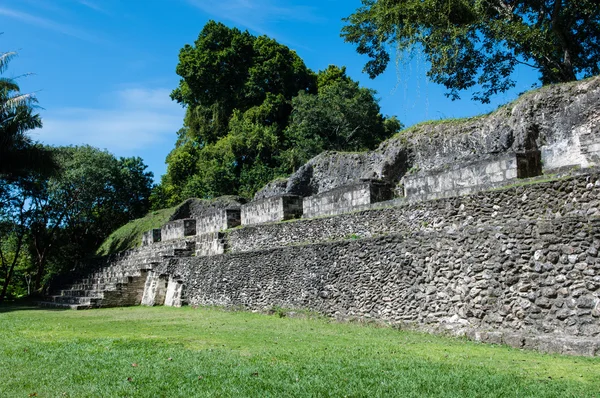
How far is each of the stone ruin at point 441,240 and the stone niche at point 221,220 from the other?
0.05 metres

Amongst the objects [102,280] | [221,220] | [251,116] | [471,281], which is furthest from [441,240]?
[251,116]

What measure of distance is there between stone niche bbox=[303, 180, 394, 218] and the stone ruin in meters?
0.04

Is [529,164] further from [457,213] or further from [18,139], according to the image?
[18,139]

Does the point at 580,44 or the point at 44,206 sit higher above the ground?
the point at 580,44

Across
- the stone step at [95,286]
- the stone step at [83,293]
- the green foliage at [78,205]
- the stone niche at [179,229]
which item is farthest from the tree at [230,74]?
the stone step at [83,293]

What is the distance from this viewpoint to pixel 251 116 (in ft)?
104

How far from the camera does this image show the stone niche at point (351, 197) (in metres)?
13.3

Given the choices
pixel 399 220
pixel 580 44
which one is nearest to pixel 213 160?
pixel 580 44

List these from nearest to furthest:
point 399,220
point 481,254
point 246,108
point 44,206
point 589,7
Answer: point 481,254
point 399,220
point 589,7
point 44,206
point 246,108

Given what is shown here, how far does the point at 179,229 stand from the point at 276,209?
228 inches

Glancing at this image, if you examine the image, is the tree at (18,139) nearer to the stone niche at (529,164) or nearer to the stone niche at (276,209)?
the stone niche at (276,209)

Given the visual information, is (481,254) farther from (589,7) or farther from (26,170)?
(26,170)

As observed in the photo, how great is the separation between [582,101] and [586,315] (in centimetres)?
617

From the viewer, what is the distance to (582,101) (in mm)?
11688
